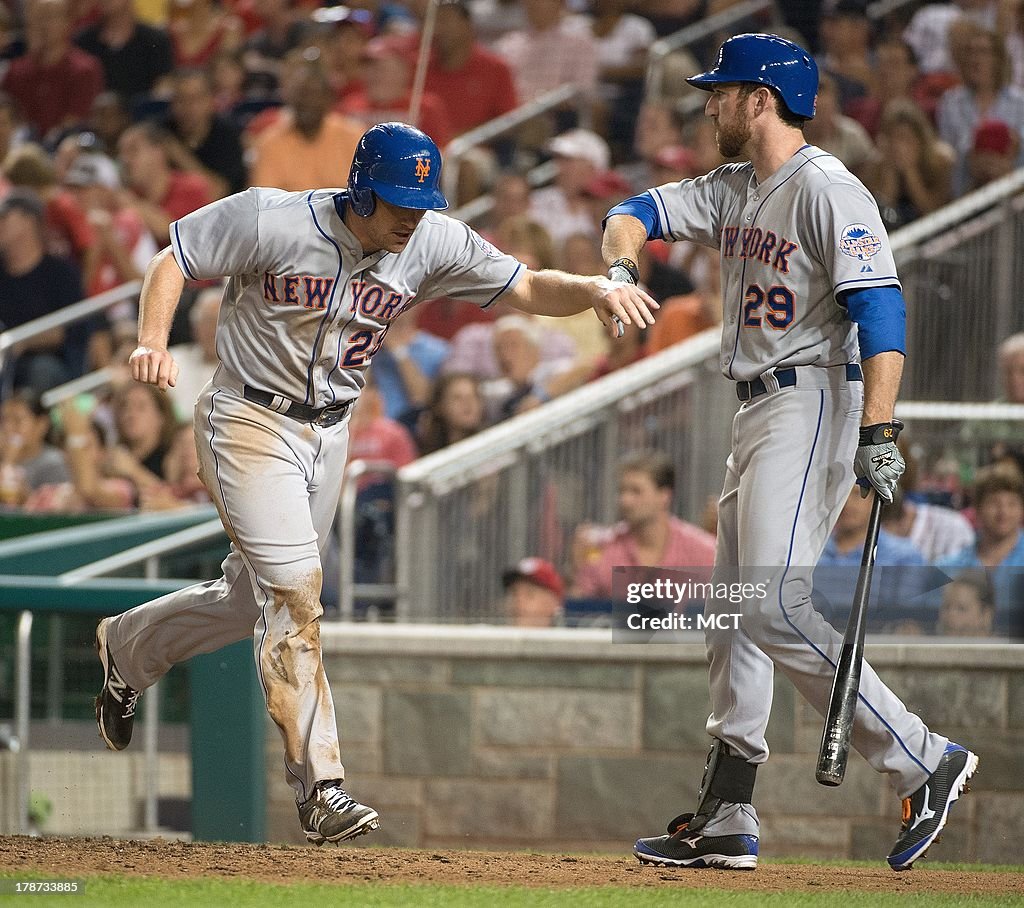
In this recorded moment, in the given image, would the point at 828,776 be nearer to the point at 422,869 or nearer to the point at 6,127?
the point at 422,869

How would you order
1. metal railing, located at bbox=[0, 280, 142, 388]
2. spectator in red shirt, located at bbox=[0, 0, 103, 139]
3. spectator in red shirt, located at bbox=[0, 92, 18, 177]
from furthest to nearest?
spectator in red shirt, located at bbox=[0, 0, 103, 139]
spectator in red shirt, located at bbox=[0, 92, 18, 177]
metal railing, located at bbox=[0, 280, 142, 388]

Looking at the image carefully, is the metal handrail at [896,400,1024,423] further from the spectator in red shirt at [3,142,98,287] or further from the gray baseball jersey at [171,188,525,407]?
the spectator in red shirt at [3,142,98,287]

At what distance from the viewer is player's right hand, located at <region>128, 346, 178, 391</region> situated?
4.20 metres

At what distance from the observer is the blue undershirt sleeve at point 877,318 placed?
4.15 m

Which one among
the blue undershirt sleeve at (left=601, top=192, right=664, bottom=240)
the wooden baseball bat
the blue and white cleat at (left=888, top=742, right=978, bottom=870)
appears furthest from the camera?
the blue undershirt sleeve at (left=601, top=192, right=664, bottom=240)

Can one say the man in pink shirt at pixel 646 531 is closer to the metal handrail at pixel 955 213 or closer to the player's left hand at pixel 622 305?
the metal handrail at pixel 955 213

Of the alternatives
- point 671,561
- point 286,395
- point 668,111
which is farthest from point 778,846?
point 668,111

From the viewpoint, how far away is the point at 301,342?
4.52 meters

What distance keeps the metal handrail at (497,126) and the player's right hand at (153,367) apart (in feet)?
19.8

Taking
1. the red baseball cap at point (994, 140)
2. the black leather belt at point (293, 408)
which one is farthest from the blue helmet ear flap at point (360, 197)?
the red baseball cap at point (994, 140)

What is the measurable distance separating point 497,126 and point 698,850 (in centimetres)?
676

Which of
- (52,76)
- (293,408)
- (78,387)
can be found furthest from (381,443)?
(52,76)

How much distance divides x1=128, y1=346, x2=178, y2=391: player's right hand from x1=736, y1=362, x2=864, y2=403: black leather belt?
149 centimetres

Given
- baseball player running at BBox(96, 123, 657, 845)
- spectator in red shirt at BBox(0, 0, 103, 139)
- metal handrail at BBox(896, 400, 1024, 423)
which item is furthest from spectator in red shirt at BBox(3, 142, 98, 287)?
baseball player running at BBox(96, 123, 657, 845)
